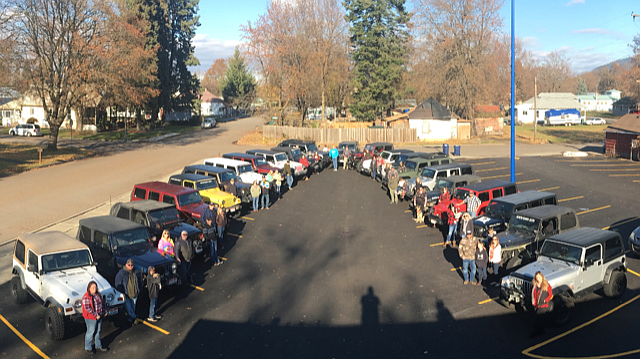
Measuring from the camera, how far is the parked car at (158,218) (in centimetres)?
1444

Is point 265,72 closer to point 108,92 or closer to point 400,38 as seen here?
point 108,92

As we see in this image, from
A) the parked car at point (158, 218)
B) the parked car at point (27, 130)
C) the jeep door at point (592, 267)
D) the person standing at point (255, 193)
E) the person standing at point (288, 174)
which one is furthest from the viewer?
the parked car at point (27, 130)

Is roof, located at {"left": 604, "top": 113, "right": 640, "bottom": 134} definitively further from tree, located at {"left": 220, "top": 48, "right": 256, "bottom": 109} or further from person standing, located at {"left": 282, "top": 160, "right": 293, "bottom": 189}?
tree, located at {"left": 220, "top": 48, "right": 256, "bottom": 109}

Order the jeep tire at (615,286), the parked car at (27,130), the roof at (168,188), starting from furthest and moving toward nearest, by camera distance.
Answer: the parked car at (27,130) → the roof at (168,188) → the jeep tire at (615,286)

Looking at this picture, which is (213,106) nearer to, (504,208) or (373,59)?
(373,59)

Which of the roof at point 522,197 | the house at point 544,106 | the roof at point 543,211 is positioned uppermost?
the house at point 544,106

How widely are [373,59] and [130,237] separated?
50.6 meters

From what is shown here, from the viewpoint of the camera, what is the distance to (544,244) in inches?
465

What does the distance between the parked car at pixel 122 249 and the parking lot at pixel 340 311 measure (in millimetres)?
880

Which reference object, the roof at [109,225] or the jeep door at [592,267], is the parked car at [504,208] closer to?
the jeep door at [592,267]

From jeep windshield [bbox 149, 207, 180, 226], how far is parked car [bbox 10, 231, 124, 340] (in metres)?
3.03

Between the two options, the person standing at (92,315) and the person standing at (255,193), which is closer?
the person standing at (92,315)

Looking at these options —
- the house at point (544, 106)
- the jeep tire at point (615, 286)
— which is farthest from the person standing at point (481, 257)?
the house at point (544, 106)

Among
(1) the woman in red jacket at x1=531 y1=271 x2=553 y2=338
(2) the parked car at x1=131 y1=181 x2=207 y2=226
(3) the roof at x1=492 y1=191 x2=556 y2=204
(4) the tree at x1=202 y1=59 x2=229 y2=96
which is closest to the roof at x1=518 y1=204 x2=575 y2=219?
(3) the roof at x1=492 y1=191 x2=556 y2=204
